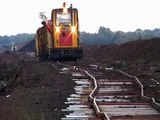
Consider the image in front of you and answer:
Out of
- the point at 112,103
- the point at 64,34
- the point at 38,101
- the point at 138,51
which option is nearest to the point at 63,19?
the point at 64,34

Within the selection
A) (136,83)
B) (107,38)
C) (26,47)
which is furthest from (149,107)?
(107,38)

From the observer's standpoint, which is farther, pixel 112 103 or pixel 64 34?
pixel 64 34

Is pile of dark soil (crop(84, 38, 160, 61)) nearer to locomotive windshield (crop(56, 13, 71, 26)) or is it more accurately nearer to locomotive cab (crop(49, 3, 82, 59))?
locomotive cab (crop(49, 3, 82, 59))

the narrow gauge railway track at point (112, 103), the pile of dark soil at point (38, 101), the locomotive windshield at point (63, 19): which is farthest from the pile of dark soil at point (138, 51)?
the narrow gauge railway track at point (112, 103)

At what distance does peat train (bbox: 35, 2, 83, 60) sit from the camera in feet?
106

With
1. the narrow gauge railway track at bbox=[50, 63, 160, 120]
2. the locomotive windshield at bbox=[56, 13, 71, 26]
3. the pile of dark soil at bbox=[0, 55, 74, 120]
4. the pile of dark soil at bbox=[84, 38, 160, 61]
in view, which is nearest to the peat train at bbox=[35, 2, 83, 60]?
the locomotive windshield at bbox=[56, 13, 71, 26]

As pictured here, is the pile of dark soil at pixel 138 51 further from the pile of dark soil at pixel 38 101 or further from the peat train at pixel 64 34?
the pile of dark soil at pixel 38 101

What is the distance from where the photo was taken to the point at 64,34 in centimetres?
3325

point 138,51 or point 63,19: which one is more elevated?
point 63,19

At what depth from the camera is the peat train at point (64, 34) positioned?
32.4 meters

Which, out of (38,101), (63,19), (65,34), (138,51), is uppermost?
(63,19)

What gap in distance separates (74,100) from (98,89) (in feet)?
7.87

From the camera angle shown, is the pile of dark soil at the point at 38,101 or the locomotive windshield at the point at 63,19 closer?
the pile of dark soil at the point at 38,101

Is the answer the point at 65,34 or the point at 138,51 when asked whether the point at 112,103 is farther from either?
the point at 138,51
